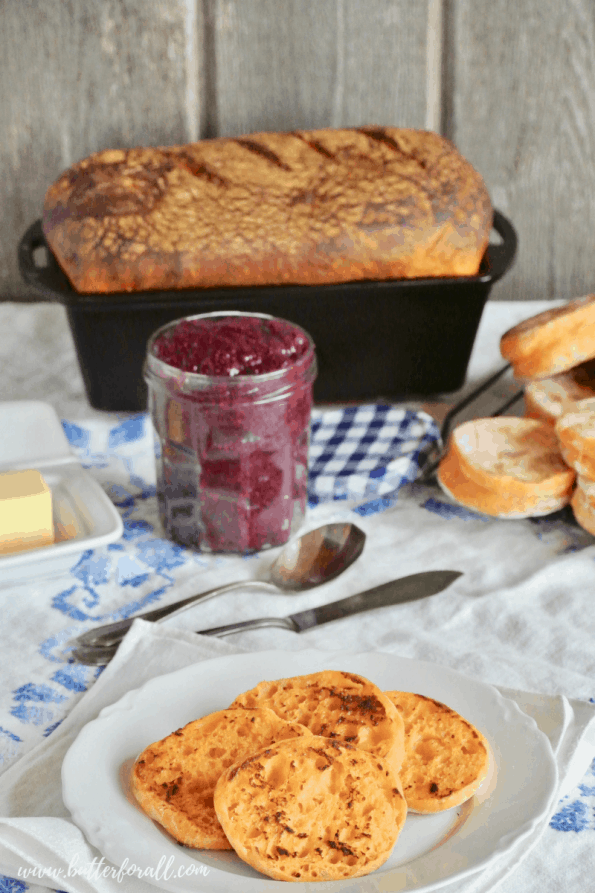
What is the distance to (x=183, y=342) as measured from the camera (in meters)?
0.93

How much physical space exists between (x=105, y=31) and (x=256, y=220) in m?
0.59

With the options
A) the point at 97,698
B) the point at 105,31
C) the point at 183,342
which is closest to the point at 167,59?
the point at 105,31

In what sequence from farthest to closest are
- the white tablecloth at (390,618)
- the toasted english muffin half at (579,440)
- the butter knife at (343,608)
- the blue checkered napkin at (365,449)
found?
the blue checkered napkin at (365,449), the toasted english muffin half at (579,440), the butter knife at (343,608), the white tablecloth at (390,618)

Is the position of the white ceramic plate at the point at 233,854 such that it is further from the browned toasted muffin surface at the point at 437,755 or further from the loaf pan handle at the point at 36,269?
the loaf pan handle at the point at 36,269

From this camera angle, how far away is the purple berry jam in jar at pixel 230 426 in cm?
89

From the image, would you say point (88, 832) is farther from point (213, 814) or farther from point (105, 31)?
point (105, 31)

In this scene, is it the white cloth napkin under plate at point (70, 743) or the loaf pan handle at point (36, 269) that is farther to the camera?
the loaf pan handle at point (36, 269)

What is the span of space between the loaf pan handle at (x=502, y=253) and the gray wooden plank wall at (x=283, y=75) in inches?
16.3

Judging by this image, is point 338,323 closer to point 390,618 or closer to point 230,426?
point 230,426

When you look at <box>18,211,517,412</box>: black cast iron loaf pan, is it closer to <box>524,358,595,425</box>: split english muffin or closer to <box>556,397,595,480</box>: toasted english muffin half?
<box>524,358,595,425</box>: split english muffin

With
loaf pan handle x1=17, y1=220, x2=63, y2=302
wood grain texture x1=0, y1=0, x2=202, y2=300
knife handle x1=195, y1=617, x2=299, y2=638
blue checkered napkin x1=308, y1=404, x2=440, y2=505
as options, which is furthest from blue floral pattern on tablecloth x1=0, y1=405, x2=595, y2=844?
wood grain texture x1=0, y1=0, x2=202, y2=300

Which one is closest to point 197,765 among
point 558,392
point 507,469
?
point 507,469

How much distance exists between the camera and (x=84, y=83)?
1533 mm

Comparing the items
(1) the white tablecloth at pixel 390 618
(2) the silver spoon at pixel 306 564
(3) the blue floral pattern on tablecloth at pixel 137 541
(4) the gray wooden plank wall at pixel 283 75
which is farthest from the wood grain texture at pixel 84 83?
(2) the silver spoon at pixel 306 564
